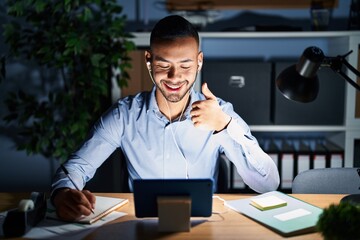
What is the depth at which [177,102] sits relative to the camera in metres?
1.89

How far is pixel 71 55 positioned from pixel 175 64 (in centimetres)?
123

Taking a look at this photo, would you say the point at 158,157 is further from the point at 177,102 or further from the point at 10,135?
the point at 10,135

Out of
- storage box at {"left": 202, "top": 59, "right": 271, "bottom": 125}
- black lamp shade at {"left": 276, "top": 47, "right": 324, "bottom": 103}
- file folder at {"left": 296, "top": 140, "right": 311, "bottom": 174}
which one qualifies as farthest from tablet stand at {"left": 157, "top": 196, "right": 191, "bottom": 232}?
file folder at {"left": 296, "top": 140, "right": 311, "bottom": 174}

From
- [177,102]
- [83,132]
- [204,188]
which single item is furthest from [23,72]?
[204,188]

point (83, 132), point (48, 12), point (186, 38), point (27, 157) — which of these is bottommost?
point (27, 157)

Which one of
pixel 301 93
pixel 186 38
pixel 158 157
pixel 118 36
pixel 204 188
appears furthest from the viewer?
pixel 118 36

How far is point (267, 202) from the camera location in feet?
A: 4.96

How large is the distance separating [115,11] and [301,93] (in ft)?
5.28

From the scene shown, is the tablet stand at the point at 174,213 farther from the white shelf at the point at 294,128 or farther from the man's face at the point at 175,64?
the white shelf at the point at 294,128

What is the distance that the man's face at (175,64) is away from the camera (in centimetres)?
171

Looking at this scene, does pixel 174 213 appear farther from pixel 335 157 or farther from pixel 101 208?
pixel 335 157

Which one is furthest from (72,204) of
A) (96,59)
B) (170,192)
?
(96,59)

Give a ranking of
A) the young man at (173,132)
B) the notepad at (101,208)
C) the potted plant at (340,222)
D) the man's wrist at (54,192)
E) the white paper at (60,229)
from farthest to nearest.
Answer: the young man at (173,132), the man's wrist at (54,192), the notepad at (101,208), the white paper at (60,229), the potted plant at (340,222)

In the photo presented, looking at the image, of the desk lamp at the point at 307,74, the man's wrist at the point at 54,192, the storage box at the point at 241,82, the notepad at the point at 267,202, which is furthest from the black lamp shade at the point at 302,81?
the storage box at the point at 241,82
